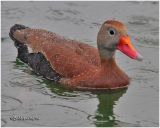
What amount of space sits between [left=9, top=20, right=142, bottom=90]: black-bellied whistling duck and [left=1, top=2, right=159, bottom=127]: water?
19cm

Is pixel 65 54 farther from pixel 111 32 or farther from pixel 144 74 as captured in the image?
pixel 144 74

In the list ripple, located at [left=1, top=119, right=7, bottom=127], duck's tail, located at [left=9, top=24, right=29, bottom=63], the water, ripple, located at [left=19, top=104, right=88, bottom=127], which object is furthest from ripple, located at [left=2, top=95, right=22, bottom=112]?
duck's tail, located at [left=9, top=24, right=29, bottom=63]

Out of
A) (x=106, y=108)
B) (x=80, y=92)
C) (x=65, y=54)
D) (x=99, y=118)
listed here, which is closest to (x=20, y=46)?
(x=65, y=54)

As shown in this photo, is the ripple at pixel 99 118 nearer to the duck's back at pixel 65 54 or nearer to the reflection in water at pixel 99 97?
the reflection in water at pixel 99 97

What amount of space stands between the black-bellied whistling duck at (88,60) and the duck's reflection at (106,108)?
190 mm

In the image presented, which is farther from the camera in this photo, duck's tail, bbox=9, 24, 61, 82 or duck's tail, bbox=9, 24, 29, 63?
duck's tail, bbox=9, 24, 29, 63

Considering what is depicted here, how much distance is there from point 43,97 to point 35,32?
7.66 feet

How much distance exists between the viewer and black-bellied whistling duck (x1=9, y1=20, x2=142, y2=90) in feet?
40.4

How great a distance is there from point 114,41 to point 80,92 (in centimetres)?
105

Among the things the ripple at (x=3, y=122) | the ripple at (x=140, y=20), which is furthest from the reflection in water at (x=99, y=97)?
the ripple at (x=140, y=20)

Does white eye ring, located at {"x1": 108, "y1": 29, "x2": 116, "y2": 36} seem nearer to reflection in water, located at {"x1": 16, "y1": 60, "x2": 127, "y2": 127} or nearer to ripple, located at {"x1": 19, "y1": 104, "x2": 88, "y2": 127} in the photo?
reflection in water, located at {"x1": 16, "y1": 60, "x2": 127, "y2": 127}

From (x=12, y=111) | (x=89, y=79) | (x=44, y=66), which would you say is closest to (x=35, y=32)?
(x=44, y=66)

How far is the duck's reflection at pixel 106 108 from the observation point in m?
10.9

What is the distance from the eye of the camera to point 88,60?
41.7 ft
